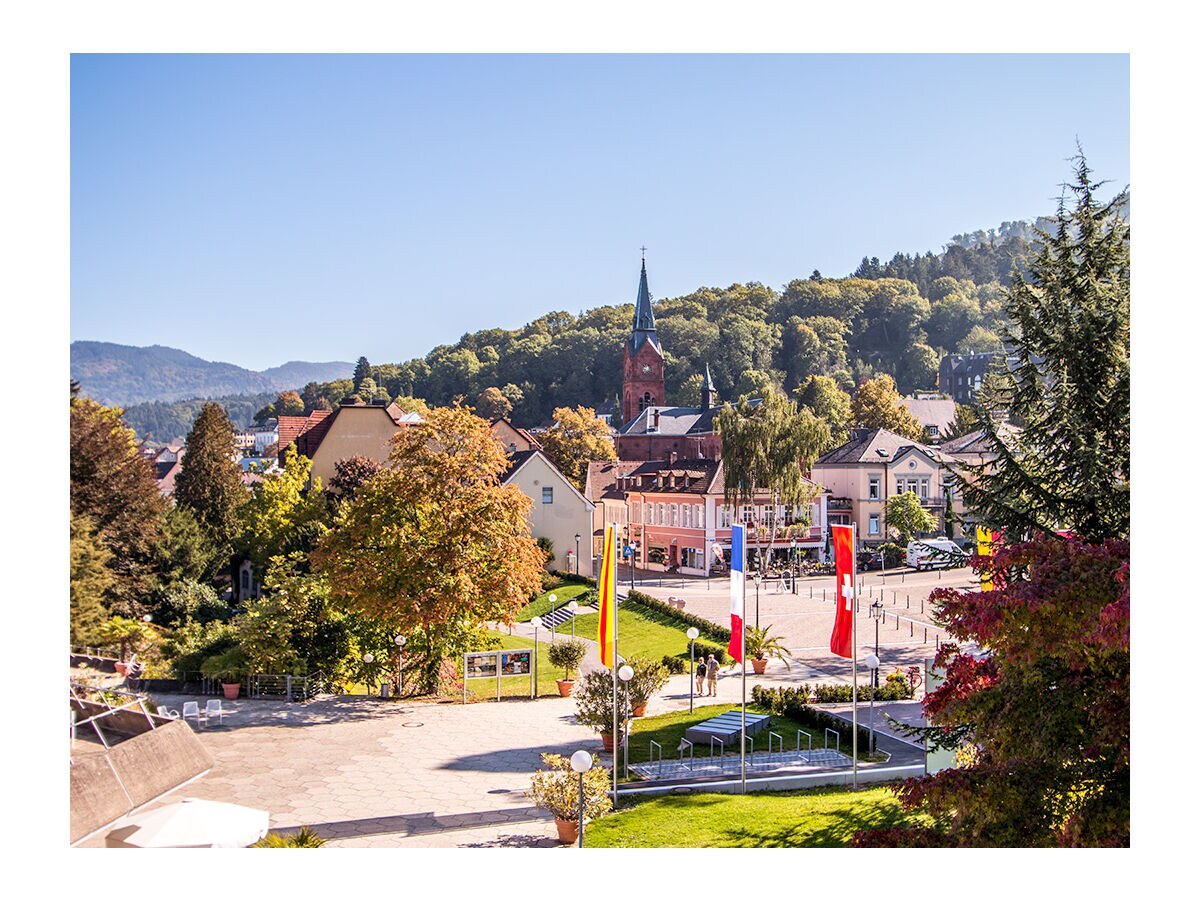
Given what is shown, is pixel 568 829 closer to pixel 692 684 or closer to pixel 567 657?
pixel 567 657

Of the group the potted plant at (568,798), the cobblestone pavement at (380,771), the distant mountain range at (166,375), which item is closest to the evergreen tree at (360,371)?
the distant mountain range at (166,375)

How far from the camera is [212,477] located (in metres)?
9.05

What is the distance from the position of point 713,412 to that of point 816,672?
590cm

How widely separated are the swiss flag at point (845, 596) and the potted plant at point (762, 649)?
4924 millimetres

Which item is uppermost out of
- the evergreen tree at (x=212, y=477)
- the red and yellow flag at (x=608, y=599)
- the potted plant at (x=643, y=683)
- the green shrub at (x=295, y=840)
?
the evergreen tree at (x=212, y=477)

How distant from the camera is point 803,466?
23.6 meters

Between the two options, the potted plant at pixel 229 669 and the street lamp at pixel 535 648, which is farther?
Answer: the street lamp at pixel 535 648

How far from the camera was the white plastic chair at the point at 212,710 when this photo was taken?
8688 millimetres

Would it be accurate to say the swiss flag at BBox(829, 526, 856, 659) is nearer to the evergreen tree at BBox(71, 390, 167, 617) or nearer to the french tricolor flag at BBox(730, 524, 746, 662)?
the french tricolor flag at BBox(730, 524, 746, 662)

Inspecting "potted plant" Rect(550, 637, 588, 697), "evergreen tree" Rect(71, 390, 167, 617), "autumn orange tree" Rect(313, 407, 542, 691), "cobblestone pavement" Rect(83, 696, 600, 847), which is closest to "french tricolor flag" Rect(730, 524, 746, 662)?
"cobblestone pavement" Rect(83, 696, 600, 847)

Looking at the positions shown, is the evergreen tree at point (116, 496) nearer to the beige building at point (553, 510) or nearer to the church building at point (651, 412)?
the church building at point (651, 412)
